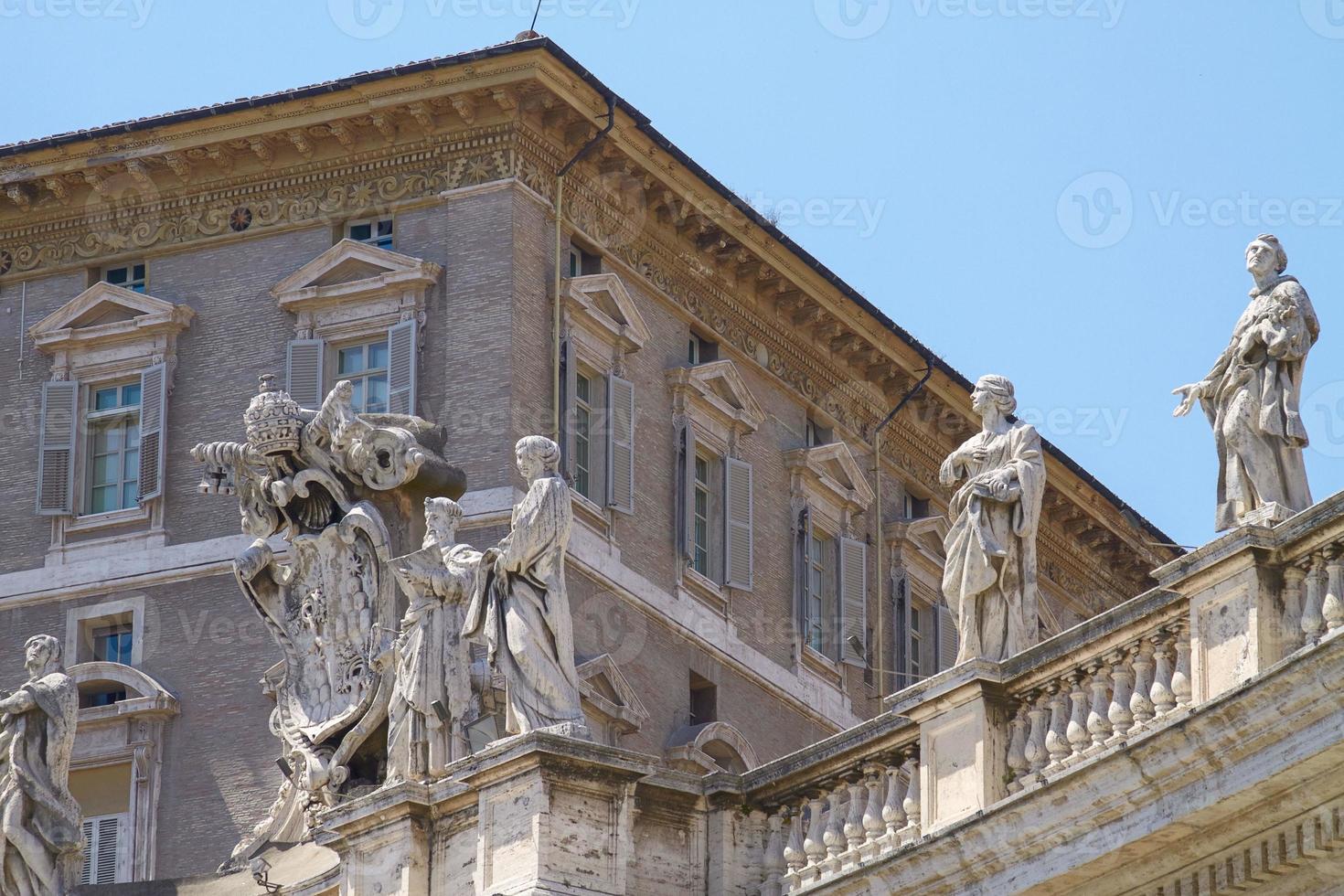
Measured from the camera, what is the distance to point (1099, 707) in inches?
861

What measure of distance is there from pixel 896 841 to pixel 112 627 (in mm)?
17088

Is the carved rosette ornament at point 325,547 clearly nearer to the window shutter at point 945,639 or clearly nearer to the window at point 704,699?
the window at point 704,699

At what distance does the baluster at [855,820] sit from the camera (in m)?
23.2

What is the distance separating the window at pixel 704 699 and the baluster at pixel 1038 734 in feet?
55.4

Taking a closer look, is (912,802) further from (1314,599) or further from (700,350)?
(700,350)

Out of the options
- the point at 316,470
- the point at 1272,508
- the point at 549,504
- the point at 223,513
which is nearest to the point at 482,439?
the point at 223,513

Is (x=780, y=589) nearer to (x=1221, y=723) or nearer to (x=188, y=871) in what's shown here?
(x=188, y=871)

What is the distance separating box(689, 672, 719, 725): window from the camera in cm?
3922

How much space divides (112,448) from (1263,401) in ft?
64.4

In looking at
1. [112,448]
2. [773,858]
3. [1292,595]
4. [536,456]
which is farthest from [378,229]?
[1292,595]

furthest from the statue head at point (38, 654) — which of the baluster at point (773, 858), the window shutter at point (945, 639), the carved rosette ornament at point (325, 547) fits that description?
the window shutter at point (945, 639)

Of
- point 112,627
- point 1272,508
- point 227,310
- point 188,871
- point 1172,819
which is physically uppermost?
point 227,310

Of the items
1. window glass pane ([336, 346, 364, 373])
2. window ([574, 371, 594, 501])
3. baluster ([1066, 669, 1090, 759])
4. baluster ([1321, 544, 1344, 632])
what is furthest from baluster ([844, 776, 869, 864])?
window glass pane ([336, 346, 364, 373])

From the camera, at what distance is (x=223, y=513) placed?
38.2 metres
